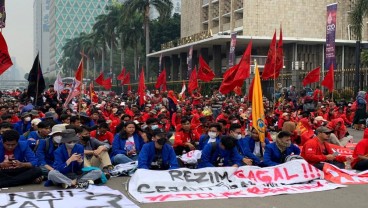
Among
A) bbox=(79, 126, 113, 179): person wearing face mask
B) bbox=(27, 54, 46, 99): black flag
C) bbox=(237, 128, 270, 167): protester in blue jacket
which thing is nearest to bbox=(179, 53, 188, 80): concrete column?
bbox=(27, 54, 46, 99): black flag

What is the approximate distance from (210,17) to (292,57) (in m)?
13.9

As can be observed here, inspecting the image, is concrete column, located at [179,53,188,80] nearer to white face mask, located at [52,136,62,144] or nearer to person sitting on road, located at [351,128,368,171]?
person sitting on road, located at [351,128,368,171]

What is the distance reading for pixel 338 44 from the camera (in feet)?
161

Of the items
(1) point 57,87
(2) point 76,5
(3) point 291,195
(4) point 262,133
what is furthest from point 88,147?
(2) point 76,5

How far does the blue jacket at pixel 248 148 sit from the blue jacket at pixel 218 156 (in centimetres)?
50

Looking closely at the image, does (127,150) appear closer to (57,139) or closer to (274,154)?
(57,139)

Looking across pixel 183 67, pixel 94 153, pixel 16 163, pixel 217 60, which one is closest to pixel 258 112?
pixel 94 153

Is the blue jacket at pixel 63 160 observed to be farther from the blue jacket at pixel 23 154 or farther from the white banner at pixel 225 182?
the white banner at pixel 225 182

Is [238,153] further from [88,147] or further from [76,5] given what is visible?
[76,5]

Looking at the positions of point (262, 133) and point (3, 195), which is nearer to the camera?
point (3, 195)

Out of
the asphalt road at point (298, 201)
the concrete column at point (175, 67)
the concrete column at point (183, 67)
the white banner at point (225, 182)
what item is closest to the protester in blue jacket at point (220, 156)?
the white banner at point (225, 182)

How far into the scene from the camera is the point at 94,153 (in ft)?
34.3

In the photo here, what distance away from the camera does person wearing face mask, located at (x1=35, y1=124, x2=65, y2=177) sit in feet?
32.0

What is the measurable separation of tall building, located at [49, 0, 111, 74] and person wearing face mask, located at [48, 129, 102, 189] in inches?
6443
